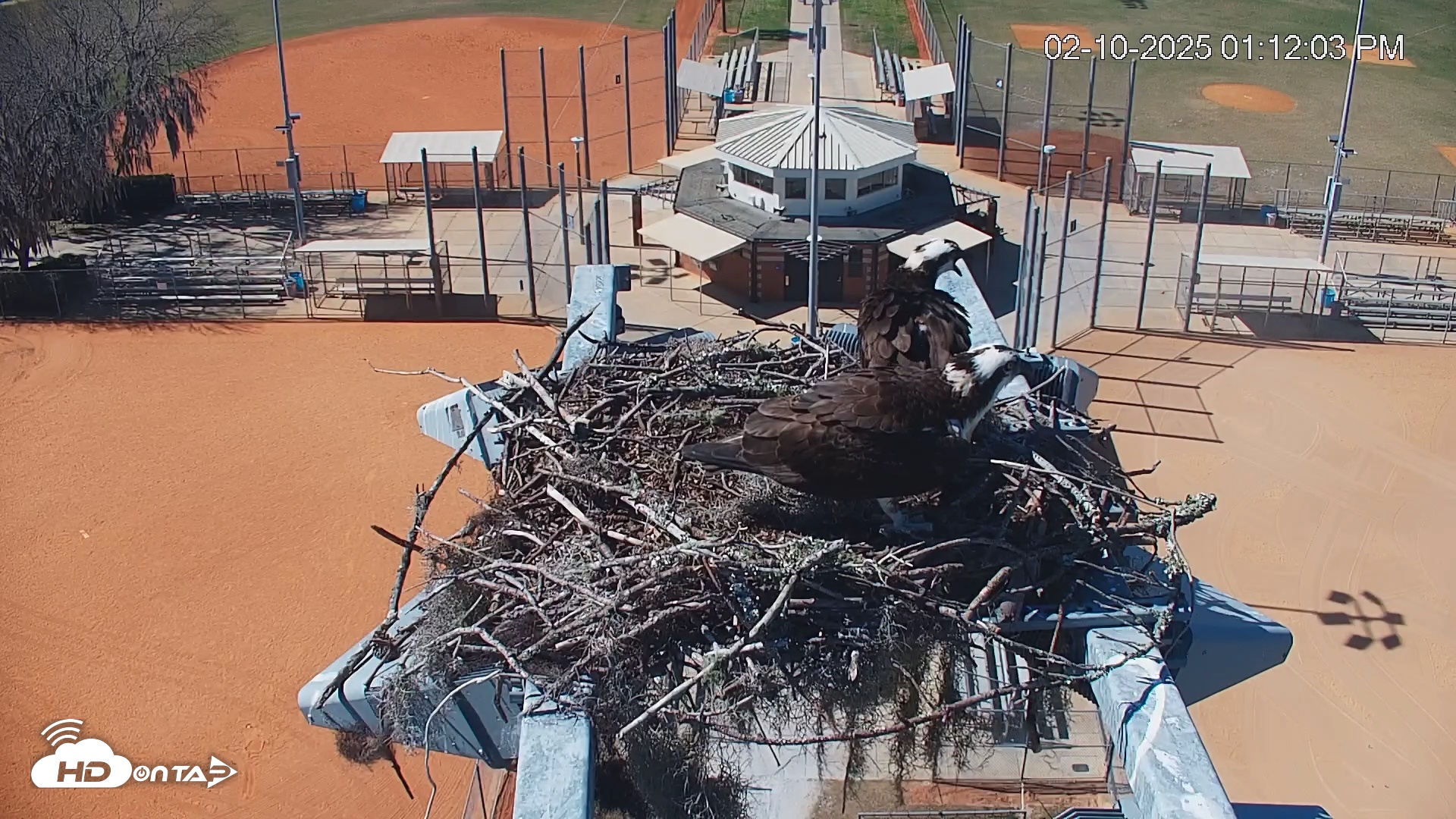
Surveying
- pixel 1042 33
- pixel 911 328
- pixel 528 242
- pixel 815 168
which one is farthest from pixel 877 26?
pixel 911 328

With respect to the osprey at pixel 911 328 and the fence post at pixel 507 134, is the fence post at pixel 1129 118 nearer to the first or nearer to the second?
the fence post at pixel 507 134

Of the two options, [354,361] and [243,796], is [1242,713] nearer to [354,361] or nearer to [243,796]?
[243,796]

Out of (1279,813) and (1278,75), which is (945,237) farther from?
(1278,75)

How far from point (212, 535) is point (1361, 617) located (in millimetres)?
18659

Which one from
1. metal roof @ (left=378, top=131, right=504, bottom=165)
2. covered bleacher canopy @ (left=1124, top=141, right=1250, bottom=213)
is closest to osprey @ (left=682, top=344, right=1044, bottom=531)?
covered bleacher canopy @ (left=1124, top=141, right=1250, bottom=213)

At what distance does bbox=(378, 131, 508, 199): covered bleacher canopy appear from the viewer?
3719 centimetres

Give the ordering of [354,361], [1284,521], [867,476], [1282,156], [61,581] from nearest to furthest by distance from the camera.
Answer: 1. [867,476]
2. [61,581]
3. [1284,521]
4. [354,361]
5. [1282,156]

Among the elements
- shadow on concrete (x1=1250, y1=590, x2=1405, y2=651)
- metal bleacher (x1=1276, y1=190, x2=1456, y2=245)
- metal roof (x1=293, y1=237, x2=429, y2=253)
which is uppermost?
metal roof (x1=293, y1=237, x2=429, y2=253)

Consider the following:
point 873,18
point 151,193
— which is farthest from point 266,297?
point 873,18

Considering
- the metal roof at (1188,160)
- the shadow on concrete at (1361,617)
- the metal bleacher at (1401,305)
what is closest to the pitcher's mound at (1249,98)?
the metal roof at (1188,160)

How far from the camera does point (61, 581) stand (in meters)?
19.8

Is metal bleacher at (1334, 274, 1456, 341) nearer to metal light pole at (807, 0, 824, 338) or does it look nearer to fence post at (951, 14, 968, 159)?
fence post at (951, 14, 968, 159)

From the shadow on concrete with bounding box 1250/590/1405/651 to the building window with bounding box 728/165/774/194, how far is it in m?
17.3

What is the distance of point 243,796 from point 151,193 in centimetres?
2693
